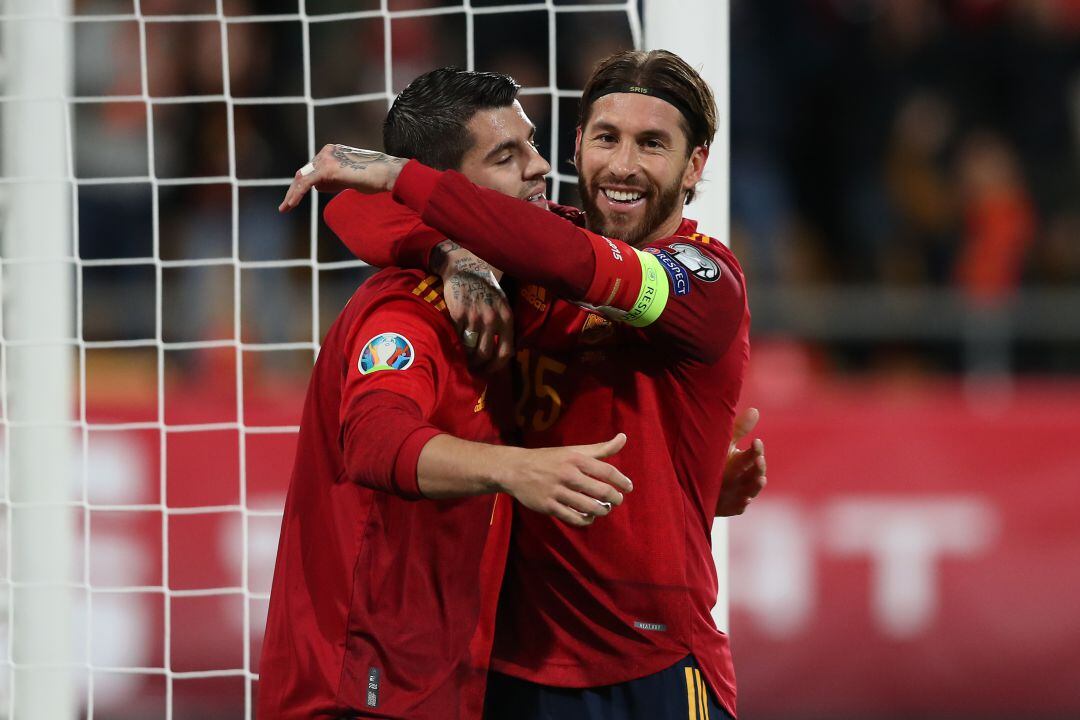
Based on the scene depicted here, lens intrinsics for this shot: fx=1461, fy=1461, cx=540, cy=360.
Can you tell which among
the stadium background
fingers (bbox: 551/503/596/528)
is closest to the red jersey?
fingers (bbox: 551/503/596/528)

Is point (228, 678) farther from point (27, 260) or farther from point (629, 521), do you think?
point (629, 521)

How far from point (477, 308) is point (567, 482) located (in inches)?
21.3

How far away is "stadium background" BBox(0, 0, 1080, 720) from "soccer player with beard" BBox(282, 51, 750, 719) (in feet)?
6.02

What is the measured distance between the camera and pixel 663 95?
2857 mm

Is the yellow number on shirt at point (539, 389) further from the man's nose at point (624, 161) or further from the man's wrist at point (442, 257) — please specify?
the man's nose at point (624, 161)

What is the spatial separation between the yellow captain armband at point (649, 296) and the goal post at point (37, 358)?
1.93 metres

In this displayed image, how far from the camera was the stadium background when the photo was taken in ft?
19.4

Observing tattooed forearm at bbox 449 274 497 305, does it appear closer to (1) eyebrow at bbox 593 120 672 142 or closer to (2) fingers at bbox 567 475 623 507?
(1) eyebrow at bbox 593 120 672 142

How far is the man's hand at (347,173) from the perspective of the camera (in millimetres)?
2627

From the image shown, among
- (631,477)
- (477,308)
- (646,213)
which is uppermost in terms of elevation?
(646,213)

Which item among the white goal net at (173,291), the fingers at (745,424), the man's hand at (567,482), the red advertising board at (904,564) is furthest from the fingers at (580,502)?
the red advertising board at (904,564)

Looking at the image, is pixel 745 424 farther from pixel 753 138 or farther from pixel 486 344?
pixel 753 138

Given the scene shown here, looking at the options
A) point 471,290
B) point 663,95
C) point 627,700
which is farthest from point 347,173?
point 627,700

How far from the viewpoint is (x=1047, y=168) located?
8.47m
